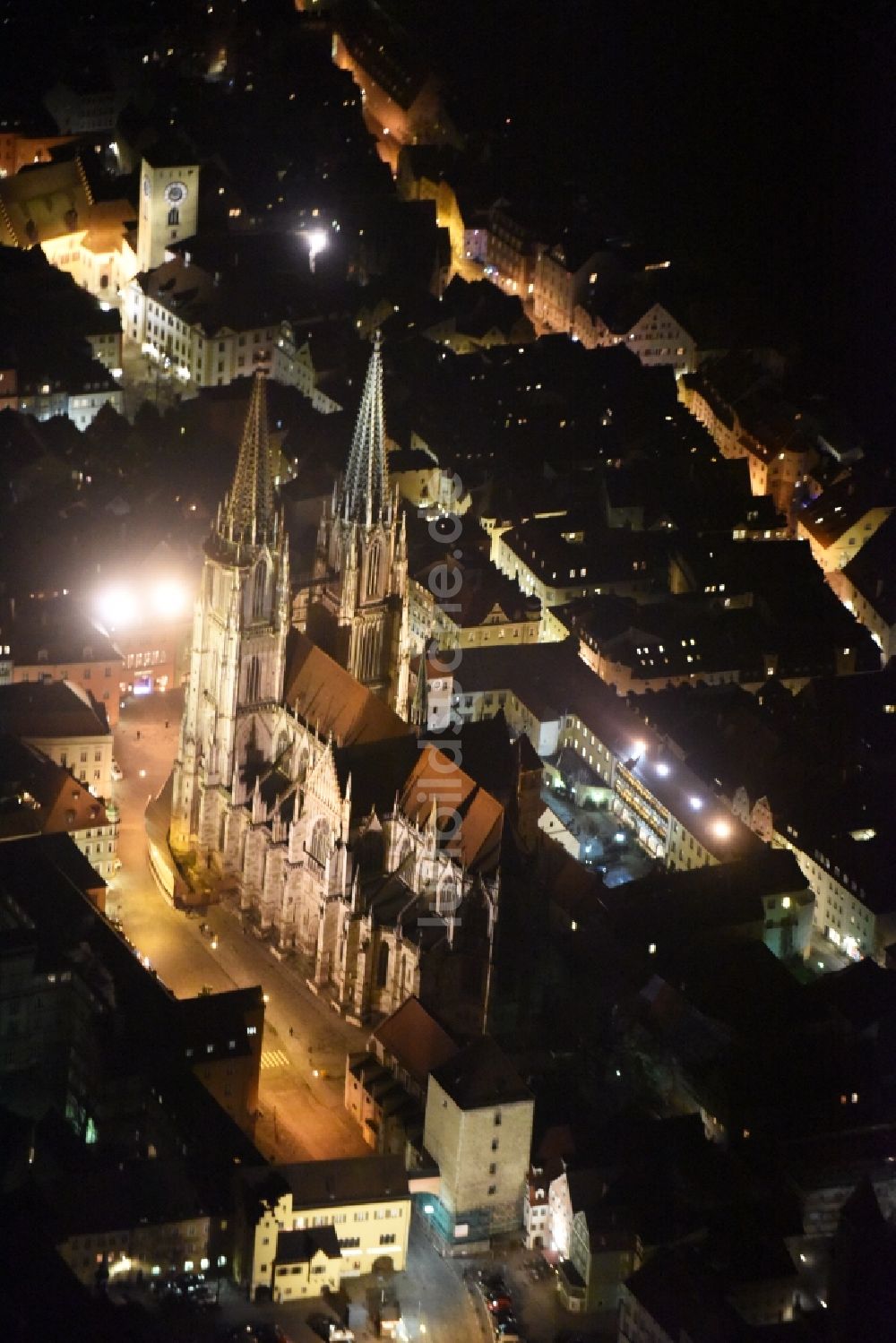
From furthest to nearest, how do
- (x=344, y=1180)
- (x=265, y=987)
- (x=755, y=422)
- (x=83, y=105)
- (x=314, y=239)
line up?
(x=83, y=105), (x=314, y=239), (x=755, y=422), (x=265, y=987), (x=344, y=1180)

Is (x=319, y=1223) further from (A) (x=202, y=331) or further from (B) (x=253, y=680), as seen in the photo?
(A) (x=202, y=331)

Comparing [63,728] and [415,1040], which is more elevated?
[63,728]

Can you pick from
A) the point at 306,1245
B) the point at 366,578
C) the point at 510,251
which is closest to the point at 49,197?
the point at 510,251

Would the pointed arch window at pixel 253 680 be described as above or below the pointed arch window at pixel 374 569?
below

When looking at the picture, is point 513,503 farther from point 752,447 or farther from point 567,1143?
point 567,1143

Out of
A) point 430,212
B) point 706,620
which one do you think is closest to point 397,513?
point 706,620

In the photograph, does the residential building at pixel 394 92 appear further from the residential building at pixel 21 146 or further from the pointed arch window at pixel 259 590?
the pointed arch window at pixel 259 590

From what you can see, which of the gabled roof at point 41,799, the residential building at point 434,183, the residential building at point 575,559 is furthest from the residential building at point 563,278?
the gabled roof at point 41,799
